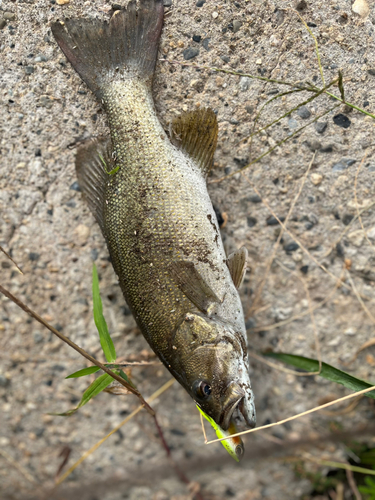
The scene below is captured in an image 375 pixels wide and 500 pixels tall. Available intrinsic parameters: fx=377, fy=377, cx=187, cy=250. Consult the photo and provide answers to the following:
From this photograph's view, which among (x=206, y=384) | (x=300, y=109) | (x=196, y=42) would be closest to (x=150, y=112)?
(x=196, y=42)

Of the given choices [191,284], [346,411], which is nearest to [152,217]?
[191,284]

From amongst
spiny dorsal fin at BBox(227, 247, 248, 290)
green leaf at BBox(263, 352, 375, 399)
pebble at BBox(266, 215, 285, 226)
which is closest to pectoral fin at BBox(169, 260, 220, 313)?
spiny dorsal fin at BBox(227, 247, 248, 290)

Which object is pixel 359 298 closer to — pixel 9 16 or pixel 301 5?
pixel 301 5

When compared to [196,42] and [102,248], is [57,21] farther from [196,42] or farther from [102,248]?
[102,248]

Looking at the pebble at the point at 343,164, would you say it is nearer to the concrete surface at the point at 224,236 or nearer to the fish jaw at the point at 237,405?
the concrete surface at the point at 224,236

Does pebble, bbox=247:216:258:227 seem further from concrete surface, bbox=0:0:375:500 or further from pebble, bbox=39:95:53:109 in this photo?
pebble, bbox=39:95:53:109

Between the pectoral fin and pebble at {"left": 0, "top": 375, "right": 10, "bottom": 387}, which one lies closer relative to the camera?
the pectoral fin
